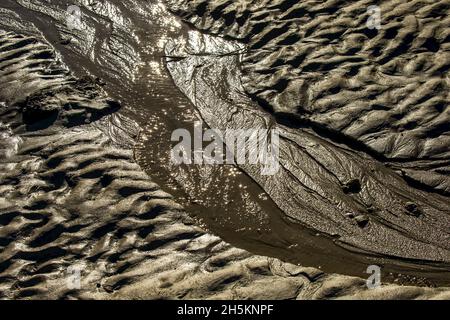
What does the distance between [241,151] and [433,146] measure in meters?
2.65

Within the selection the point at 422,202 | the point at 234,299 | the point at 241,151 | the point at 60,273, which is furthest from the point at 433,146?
the point at 60,273

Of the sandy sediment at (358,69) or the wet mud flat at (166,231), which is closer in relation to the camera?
the wet mud flat at (166,231)

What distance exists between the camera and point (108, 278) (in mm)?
5352

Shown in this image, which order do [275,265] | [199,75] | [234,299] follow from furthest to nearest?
[199,75], [275,265], [234,299]

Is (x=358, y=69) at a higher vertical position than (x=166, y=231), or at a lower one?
higher

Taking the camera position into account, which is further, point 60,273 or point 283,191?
point 283,191

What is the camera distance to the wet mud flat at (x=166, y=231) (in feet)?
17.0

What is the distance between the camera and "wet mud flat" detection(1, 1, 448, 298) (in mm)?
5188

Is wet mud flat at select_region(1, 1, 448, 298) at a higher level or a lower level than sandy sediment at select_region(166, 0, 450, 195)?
lower

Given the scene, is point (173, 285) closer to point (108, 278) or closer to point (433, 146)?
point (108, 278)

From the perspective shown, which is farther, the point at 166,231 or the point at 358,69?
the point at 358,69

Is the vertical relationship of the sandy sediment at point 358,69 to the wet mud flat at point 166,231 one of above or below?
above

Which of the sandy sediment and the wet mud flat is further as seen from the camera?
the sandy sediment

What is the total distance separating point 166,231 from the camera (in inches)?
228
